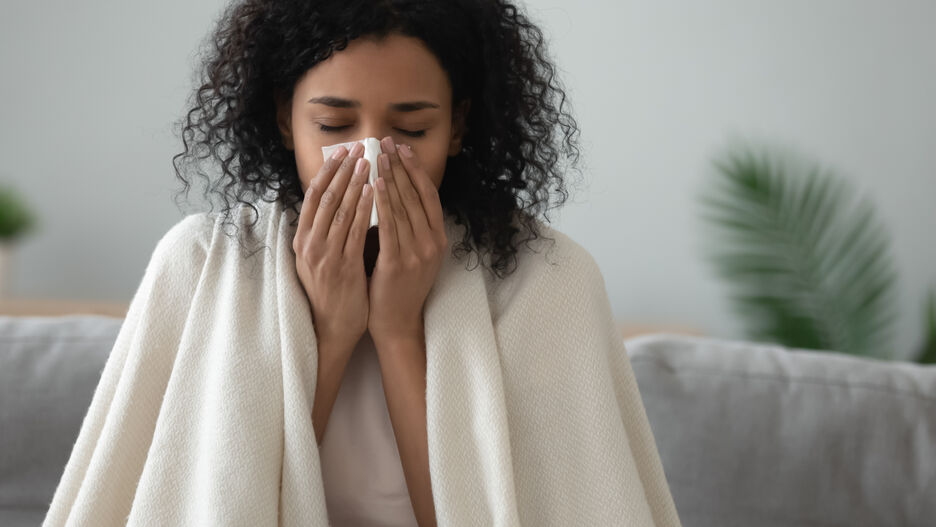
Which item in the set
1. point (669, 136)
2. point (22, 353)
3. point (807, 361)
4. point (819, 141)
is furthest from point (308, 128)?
point (819, 141)

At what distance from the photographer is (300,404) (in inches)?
36.1

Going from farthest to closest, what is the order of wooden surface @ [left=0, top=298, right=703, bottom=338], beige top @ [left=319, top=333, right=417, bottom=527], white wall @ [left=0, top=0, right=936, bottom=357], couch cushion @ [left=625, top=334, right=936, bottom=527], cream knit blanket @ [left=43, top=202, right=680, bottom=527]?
white wall @ [left=0, top=0, right=936, bottom=357]
wooden surface @ [left=0, top=298, right=703, bottom=338]
couch cushion @ [left=625, top=334, right=936, bottom=527]
beige top @ [left=319, top=333, right=417, bottom=527]
cream knit blanket @ [left=43, top=202, right=680, bottom=527]

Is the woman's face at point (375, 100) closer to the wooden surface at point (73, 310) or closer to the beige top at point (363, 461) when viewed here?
the beige top at point (363, 461)

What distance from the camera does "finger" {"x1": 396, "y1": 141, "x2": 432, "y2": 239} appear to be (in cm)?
93

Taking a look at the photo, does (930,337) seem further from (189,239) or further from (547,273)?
(189,239)

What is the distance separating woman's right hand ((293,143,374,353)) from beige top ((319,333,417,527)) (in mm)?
88

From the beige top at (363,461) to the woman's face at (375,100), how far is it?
10.7 inches

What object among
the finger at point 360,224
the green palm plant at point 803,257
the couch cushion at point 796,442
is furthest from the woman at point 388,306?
the green palm plant at point 803,257

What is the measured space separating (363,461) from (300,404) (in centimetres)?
16

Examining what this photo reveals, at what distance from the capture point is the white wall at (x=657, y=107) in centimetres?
240

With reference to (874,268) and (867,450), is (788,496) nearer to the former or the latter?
(867,450)

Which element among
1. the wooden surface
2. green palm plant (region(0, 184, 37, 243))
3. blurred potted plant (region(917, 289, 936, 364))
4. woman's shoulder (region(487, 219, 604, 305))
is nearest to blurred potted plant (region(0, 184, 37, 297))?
green palm plant (region(0, 184, 37, 243))

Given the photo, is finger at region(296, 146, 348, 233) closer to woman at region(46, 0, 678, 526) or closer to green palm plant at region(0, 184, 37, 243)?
woman at region(46, 0, 678, 526)

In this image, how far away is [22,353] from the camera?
1475 millimetres
